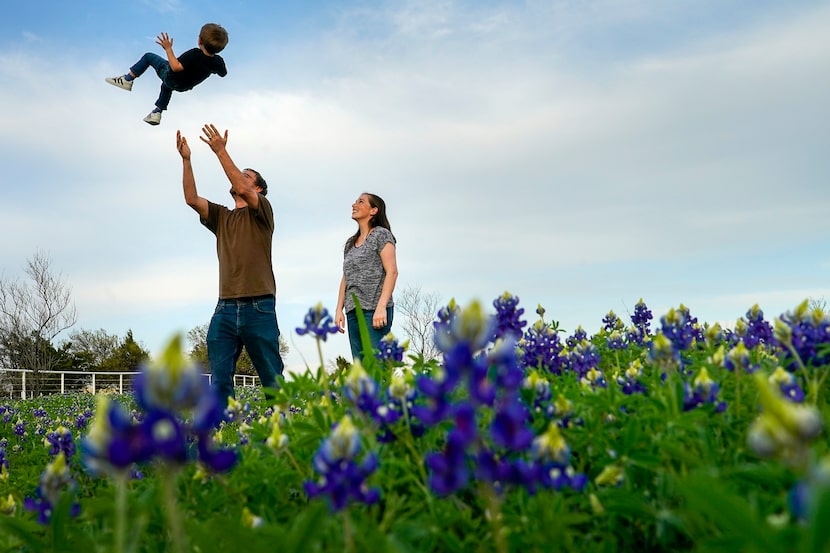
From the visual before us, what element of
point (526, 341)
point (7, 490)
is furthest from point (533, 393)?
point (7, 490)

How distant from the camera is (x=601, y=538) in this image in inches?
85.9

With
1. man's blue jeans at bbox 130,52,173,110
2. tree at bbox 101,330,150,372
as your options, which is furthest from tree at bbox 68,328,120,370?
man's blue jeans at bbox 130,52,173,110

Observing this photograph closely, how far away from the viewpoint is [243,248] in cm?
782

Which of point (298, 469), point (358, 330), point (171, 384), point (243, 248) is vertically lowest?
point (298, 469)

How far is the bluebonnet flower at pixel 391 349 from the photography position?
3590 mm

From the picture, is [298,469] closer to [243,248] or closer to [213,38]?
[243,248]

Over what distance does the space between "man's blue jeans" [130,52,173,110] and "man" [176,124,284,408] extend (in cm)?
272

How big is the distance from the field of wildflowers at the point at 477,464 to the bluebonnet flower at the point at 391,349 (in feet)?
0.05

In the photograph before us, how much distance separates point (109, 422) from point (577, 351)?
313 centimetres

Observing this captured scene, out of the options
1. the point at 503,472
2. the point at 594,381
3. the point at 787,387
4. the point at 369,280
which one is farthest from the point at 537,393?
the point at 369,280

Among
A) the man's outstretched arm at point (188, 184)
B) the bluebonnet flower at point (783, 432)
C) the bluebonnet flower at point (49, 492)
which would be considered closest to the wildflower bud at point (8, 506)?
the bluebonnet flower at point (49, 492)

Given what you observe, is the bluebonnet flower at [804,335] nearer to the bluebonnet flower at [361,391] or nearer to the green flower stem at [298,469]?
the bluebonnet flower at [361,391]

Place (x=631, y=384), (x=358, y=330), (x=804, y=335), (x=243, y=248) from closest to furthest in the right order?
(x=804, y=335)
(x=631, y=384)
(x=358, y=330)
(x=243, y=248)

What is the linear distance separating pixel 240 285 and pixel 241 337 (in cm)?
60
